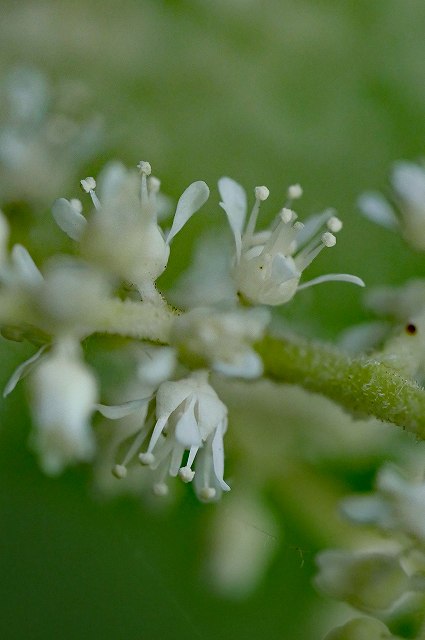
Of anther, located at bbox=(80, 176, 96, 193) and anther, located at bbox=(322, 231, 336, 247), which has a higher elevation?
anther, located at bbox=(322, 231, 336, 247)

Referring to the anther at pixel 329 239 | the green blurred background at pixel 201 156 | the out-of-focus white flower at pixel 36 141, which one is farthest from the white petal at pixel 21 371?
the green blurred background at pixel 201 156

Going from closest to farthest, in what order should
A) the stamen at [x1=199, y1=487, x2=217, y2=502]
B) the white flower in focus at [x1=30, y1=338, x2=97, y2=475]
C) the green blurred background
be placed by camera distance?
1. the white flower in focus at [x1=30, y1=338, x2=97, y2=475]
2. the stamen at [x1=199, y1=487, x2=217, y2=502]
3. the green blurred background

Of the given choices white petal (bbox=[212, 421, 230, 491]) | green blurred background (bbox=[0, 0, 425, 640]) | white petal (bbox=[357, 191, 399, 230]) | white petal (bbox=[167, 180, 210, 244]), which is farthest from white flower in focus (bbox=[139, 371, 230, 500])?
green blurred background (bbox=[0, 0, 425, 640])

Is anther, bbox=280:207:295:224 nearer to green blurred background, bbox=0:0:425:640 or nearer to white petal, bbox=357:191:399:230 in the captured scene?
white petal, bbox=357:191:399:230

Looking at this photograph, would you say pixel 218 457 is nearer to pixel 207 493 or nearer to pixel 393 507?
pixel 207 493

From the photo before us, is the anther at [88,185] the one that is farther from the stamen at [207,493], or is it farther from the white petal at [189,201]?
the stamen at [207,493]

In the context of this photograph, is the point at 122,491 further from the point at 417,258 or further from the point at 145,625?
the point at 417,258
